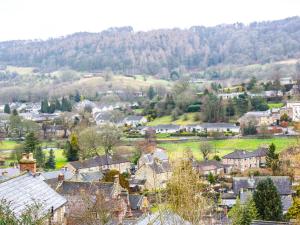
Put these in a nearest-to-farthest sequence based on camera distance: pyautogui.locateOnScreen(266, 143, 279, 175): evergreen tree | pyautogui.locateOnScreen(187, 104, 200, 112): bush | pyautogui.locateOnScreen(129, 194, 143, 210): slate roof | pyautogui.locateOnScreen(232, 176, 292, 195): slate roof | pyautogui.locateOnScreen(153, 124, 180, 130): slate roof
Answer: pyautogui.locateOnScreen(129, 194, 143, 210): slate roof < pyautogui.locateOnScreen(232, 176, 292, 195): slate roof < pyautogui.locateOnScreen(266, 143, 279, 175): evergreen tree < pyautogui.locateOnScreen(153, 124, 180, 130): slate roof < pyautogui.locateOnScreen(187, 104, 200, 112): bush

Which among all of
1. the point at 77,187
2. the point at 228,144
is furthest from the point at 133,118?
the point at 77,187

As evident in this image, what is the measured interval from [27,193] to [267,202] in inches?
674

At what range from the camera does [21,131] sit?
3093 inches

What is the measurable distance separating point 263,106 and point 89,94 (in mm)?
63602

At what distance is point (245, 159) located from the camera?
5706 cm

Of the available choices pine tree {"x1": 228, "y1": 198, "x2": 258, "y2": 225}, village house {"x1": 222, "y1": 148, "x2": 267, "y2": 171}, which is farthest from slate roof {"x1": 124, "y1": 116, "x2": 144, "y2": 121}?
pine tree {"x1": 228, "y1": 198, "x2": 258, "y2": 225}

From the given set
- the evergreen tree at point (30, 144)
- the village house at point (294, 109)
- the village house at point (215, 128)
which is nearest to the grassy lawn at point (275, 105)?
the village house at point (294, 109)

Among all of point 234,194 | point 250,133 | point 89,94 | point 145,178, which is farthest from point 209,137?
point 89,94

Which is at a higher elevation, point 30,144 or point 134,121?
point 30,144

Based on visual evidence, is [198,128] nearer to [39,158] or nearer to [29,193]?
[39,158]

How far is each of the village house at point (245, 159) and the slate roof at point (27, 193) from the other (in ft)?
132

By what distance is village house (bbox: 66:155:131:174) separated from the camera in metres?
52.8

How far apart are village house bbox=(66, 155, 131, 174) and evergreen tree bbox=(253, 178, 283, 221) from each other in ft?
81.2

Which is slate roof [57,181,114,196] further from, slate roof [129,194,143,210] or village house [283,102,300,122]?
village house [283,102,300,122]
